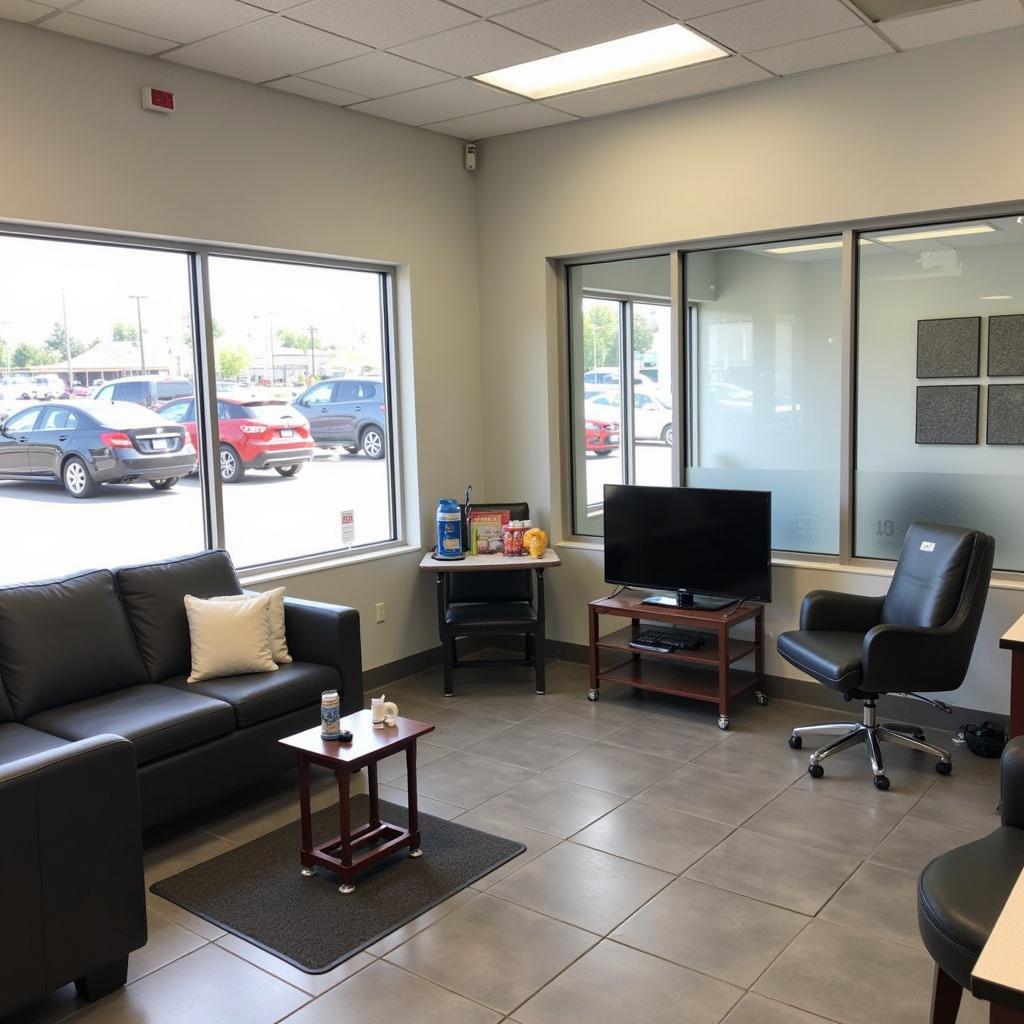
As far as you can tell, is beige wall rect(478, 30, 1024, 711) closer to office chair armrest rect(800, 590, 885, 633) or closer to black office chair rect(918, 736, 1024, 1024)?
office chair armrest rect(800, 590, 885, 633)

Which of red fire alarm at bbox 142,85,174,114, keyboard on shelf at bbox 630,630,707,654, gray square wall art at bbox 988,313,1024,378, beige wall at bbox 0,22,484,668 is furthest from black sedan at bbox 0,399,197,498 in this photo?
gray square wall art at bbox 988,313,1024,378

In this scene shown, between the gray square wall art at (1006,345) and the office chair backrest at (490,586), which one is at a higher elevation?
the gray square wall art at (1006,345)

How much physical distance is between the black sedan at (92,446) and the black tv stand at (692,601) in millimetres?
2317

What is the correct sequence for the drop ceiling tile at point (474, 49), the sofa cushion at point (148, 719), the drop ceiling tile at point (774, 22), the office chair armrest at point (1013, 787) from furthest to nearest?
the drop ceiling tile at point (474, 49) → the drop ceiling tile at point (774, 22) → the sofa cushion at point (148, 719) → the office chair armrest at point (1013, 787)

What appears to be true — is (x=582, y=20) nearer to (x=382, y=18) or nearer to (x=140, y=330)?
(x=382, y=18)

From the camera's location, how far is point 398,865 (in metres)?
3.33

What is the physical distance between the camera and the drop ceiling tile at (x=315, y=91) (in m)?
4.49

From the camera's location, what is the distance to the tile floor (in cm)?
257

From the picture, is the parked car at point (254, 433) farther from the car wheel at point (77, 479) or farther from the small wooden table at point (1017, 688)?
the small wooden table at point (1017, 688)

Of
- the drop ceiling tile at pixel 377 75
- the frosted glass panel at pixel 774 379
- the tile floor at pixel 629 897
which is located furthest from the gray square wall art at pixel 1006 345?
the drop ceiling tile at pixel 377 75

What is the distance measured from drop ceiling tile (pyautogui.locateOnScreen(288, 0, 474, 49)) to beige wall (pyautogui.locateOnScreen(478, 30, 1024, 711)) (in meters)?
1.53

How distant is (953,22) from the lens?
3857 mm

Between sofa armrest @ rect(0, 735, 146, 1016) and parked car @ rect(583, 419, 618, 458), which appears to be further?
parked car @ rect(583, 419, 618, 458)

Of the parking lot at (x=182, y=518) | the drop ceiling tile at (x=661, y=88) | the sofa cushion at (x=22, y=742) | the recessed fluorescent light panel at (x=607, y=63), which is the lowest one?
the sofa cushion at (x=22, y=742)
